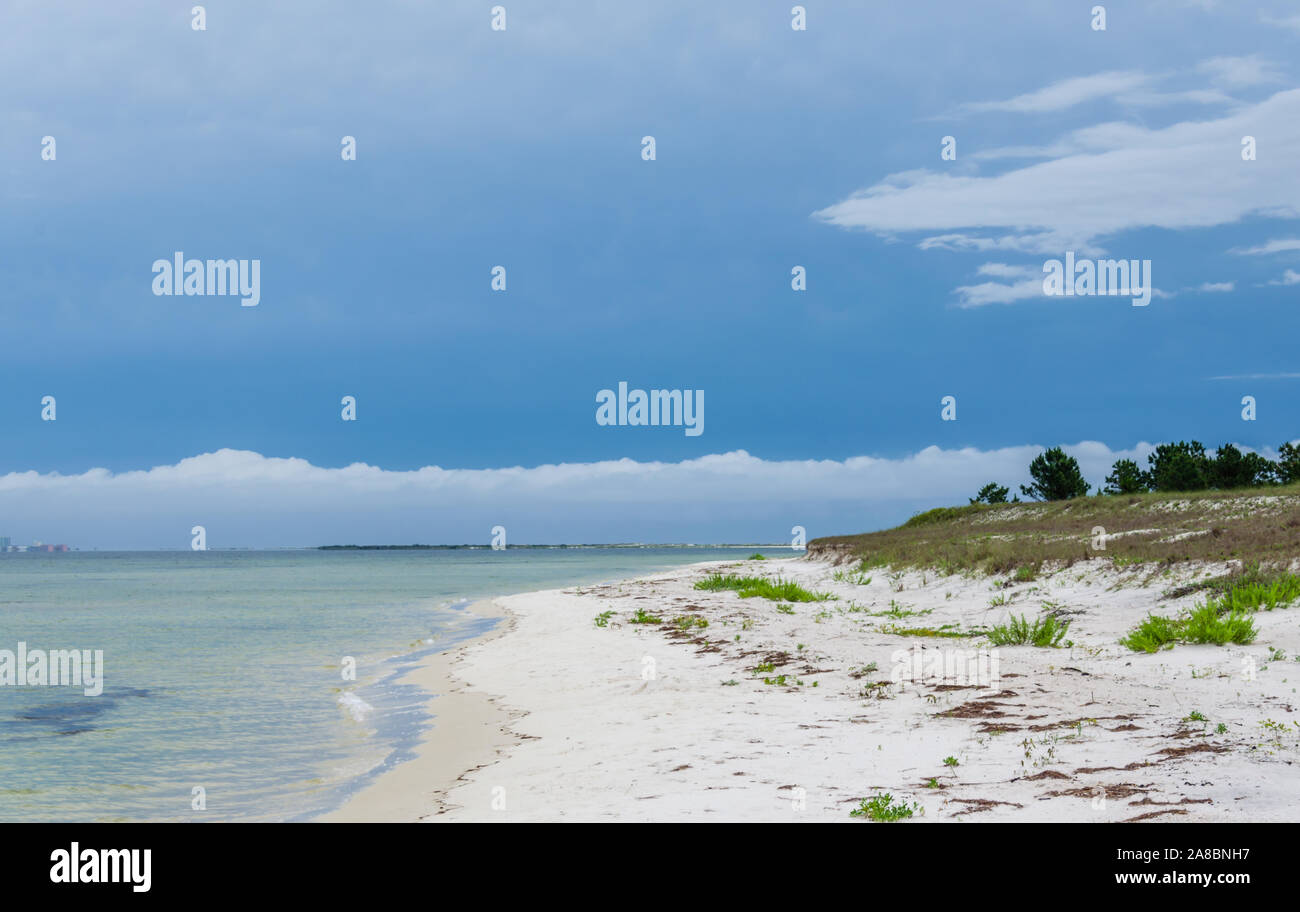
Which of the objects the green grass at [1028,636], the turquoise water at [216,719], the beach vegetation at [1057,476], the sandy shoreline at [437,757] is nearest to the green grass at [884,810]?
the sandy shoreline at [437,757]

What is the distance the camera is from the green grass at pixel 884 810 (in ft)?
25.2

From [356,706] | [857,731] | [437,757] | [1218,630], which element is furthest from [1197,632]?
[356,706]

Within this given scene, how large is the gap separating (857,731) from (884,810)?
4.01 m

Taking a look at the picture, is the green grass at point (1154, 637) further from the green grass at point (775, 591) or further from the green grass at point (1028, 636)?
the green grass at point (775, 591)

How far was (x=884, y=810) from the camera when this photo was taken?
25.7 ft

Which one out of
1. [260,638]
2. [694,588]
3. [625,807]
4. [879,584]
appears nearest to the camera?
[625,807]

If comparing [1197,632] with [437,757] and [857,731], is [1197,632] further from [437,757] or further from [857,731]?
[437,757]

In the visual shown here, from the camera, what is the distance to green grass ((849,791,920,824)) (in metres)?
7.68

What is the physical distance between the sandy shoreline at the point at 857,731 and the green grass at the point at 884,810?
0.13 metres

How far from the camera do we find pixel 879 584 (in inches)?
1518

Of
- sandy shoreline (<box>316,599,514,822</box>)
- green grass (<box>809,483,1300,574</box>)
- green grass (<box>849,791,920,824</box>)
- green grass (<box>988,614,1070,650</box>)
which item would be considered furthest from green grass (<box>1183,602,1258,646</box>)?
sandy shoreline (<box>316,599,514,822</box>)
